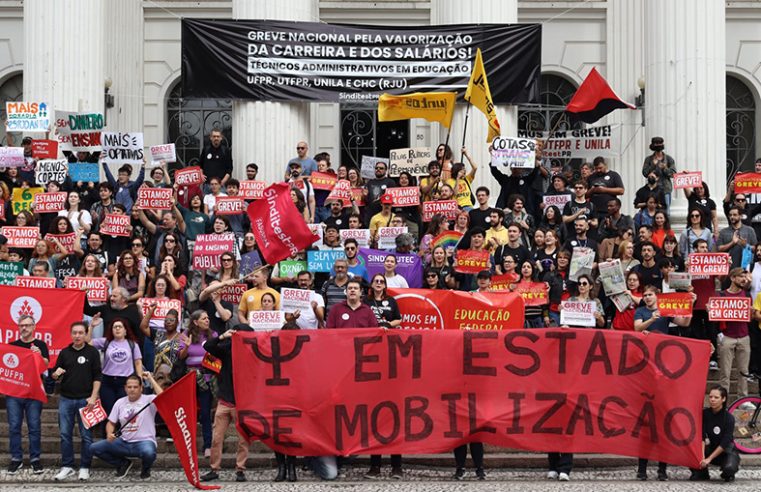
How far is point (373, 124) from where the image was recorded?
30.1 metres

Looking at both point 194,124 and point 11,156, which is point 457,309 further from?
point 194,124

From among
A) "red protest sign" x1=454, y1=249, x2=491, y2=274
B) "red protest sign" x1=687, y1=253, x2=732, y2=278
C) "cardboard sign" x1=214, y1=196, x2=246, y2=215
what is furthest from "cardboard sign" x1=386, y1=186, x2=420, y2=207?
"red protest sign" x1=687, y1=253, x2=732, y2=278

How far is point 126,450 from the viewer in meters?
17.4

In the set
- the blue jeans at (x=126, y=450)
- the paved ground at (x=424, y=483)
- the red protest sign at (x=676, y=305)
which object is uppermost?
the red protest sign at (x=676, y=305)

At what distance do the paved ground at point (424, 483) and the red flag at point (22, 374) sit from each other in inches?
36.4

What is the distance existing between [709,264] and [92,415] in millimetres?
7886

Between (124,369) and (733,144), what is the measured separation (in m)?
15.9

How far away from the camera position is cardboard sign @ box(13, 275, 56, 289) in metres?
19.7

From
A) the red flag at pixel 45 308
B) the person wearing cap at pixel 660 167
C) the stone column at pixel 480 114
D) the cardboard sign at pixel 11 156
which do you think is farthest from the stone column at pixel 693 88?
the cardboard sign at pixel 11 156

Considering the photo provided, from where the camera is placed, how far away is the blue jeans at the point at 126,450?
17328mm

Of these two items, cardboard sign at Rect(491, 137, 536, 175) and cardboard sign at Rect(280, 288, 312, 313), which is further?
cardboard sign at Rect(491, 137, 536, 175)

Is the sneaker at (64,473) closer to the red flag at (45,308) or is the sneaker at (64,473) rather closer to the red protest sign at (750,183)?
the red flag at (45,308)

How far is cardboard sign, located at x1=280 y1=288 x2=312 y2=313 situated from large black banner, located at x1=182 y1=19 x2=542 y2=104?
6.45 metres

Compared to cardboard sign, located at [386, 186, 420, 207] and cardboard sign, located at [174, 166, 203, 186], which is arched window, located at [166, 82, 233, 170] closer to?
cardboard sign, located at [174, 166, 203, 186]
